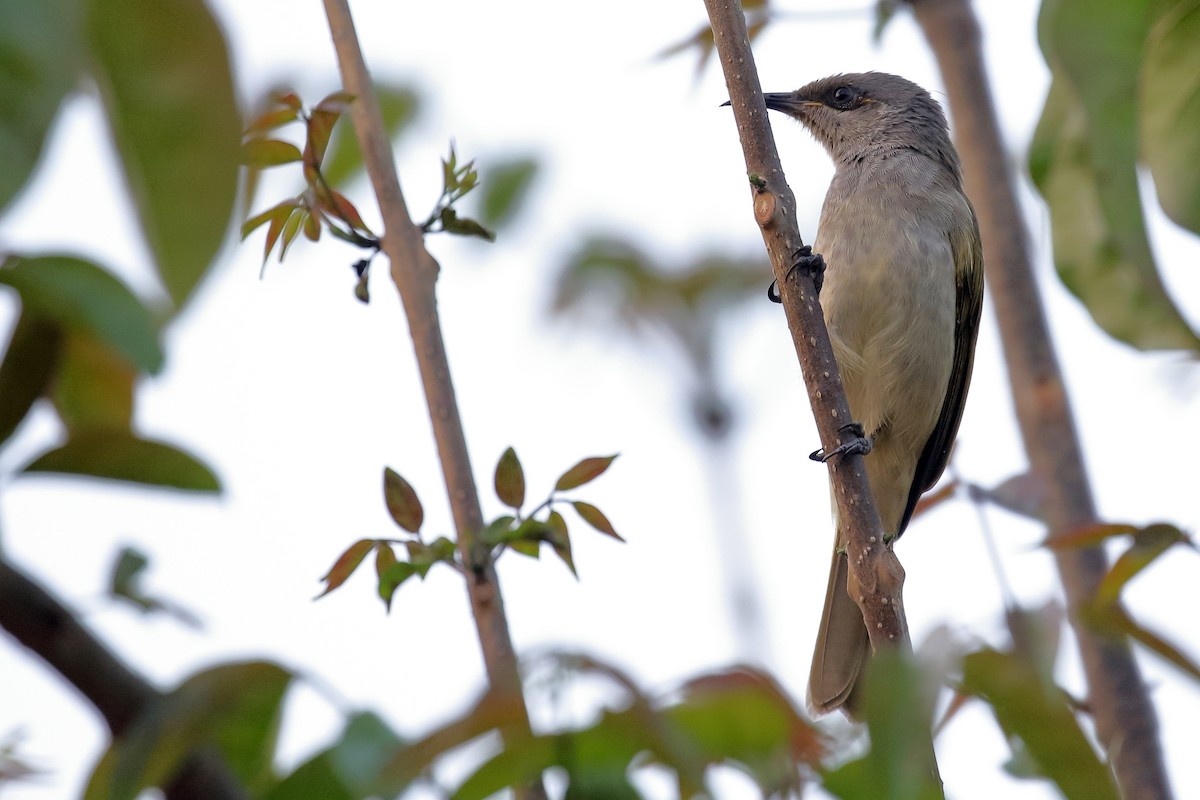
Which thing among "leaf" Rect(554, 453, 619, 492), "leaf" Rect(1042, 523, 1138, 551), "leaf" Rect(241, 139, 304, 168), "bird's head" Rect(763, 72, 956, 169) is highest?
"bird's head" Rect(763, 72, 956, 169)

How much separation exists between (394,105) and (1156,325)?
1.61 metres

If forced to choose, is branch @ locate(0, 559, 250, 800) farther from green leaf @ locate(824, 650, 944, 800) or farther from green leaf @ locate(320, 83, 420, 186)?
green leaf @ locate(320, 83, 420, 186)

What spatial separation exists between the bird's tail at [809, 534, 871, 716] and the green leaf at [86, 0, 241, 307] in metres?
3.50

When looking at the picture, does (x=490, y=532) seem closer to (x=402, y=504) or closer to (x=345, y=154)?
(x=402, y=504)

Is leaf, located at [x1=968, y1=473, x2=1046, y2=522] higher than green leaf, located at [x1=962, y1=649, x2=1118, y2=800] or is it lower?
higher

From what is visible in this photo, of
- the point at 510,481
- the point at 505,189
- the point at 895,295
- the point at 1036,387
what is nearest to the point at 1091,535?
the point at 510,481

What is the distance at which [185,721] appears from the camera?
4.40ft

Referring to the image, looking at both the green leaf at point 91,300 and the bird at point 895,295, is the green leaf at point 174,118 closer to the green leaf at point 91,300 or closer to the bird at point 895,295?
the green leaf at point 91,300

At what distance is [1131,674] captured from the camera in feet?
10.5

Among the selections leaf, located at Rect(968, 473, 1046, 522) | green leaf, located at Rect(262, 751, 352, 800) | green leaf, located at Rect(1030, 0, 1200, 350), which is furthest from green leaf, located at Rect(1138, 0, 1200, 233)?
green leaf, located at Rect(262, 751, 352, 800)

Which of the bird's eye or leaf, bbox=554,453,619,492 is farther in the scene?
the bird's eye

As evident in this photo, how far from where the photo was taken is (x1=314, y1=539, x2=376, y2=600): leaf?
1848 millimetres

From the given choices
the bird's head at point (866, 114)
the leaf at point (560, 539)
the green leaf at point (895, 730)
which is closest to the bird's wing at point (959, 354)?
the bird's head at point (866, 114)

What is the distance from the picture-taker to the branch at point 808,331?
2.23m
